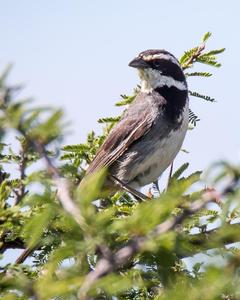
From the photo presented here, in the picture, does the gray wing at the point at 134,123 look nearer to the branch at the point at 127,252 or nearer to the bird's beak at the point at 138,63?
the bird's beak at the point at 138,63

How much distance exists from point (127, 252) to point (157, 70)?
6.75m

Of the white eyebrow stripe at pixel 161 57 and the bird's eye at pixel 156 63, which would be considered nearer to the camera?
the white eyebrow stripe at pixel 161 57

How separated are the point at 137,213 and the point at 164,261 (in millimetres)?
215

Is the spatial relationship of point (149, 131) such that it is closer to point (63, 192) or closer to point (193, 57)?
point (193, 57)

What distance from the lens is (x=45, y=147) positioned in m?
1.72

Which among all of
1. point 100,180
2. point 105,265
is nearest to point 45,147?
point 100,180

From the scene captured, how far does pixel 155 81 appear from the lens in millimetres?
8008

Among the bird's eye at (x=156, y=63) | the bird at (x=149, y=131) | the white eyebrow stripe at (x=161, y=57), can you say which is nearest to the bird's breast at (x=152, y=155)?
the bird at (x=149, y=131)

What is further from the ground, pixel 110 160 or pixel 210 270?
pixel 110 160

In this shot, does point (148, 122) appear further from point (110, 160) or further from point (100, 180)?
point (100, 180)

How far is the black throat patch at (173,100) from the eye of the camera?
285 inches

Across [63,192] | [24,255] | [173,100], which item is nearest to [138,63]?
[173,100]

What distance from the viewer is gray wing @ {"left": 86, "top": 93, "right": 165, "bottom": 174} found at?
7246 mm

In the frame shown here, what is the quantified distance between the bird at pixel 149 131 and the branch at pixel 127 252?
5.41 metres
